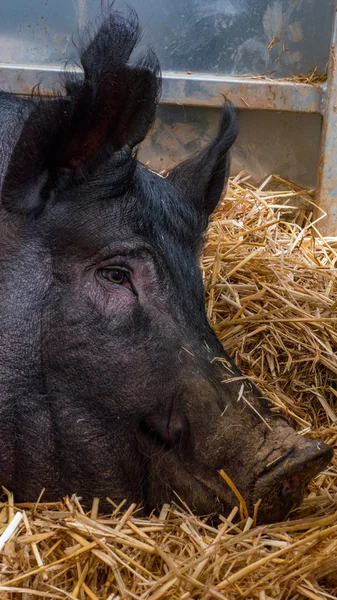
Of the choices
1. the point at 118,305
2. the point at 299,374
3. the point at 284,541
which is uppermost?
the point at 118,305

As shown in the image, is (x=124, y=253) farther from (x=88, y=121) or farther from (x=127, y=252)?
(x=88, y=121)

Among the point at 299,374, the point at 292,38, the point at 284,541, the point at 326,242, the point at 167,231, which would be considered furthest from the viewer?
the point at 292,38

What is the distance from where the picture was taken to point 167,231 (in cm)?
332

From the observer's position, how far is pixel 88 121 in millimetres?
3088

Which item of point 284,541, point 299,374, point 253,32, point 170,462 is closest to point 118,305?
point 170,462

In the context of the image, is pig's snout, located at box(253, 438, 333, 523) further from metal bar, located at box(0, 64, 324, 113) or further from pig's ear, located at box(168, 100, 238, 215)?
metal bar, located at box(0, 64, 324, 113)

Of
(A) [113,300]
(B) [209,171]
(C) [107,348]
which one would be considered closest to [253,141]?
(B) [209,171]

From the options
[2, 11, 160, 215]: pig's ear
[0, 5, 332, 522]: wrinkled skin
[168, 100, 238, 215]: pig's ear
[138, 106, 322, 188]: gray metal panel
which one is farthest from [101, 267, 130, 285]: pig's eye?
[138, 106, 322, 188]: gray metal panel

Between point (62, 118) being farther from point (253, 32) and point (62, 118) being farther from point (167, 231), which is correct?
point (253, 32)

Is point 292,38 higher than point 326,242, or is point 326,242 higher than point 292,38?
point 292,38

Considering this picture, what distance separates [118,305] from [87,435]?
490mm

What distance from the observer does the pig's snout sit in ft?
9.93

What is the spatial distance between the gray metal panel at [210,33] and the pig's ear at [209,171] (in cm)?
222

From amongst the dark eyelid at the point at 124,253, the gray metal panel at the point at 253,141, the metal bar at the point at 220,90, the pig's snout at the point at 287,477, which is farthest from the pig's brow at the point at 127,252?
the gray metal panel at the point at 253,141
